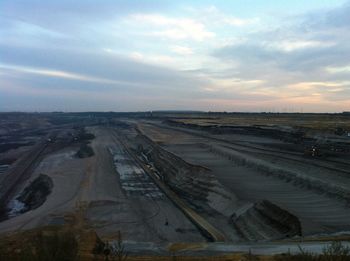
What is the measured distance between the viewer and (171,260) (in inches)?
589

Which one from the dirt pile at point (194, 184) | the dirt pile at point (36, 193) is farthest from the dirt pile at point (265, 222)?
the dirt pile at point (36, 193)

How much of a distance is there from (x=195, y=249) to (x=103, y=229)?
10.4 meters

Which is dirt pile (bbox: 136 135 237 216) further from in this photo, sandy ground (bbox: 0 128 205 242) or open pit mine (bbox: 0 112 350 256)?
sandy ground (bbox: 0 128 205 242)

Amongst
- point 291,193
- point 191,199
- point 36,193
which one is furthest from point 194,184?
point 36,193

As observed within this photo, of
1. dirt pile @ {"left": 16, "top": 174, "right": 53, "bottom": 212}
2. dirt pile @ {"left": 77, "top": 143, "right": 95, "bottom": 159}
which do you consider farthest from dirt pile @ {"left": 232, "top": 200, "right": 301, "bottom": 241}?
dirt pile @ {"left": 77, "top": 143, "right": 95, "bottom": 159}

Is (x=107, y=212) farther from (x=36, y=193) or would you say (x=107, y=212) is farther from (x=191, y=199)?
(x=36, y=193)

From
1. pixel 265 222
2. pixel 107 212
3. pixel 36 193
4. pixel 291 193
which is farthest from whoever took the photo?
pixel 36 193

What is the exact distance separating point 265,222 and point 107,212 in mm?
10283

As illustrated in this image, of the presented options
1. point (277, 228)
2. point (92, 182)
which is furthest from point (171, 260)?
point (92, 182)

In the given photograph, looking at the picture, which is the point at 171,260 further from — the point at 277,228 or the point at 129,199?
the point at 129,199

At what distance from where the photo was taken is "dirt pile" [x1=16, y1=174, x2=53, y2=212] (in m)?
36.0

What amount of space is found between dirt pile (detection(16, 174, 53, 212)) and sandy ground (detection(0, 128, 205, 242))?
0.62 meters

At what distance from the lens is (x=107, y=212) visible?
101ft

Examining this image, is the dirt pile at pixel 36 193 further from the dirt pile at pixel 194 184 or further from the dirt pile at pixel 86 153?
the dirt pile at pixel 86 153
